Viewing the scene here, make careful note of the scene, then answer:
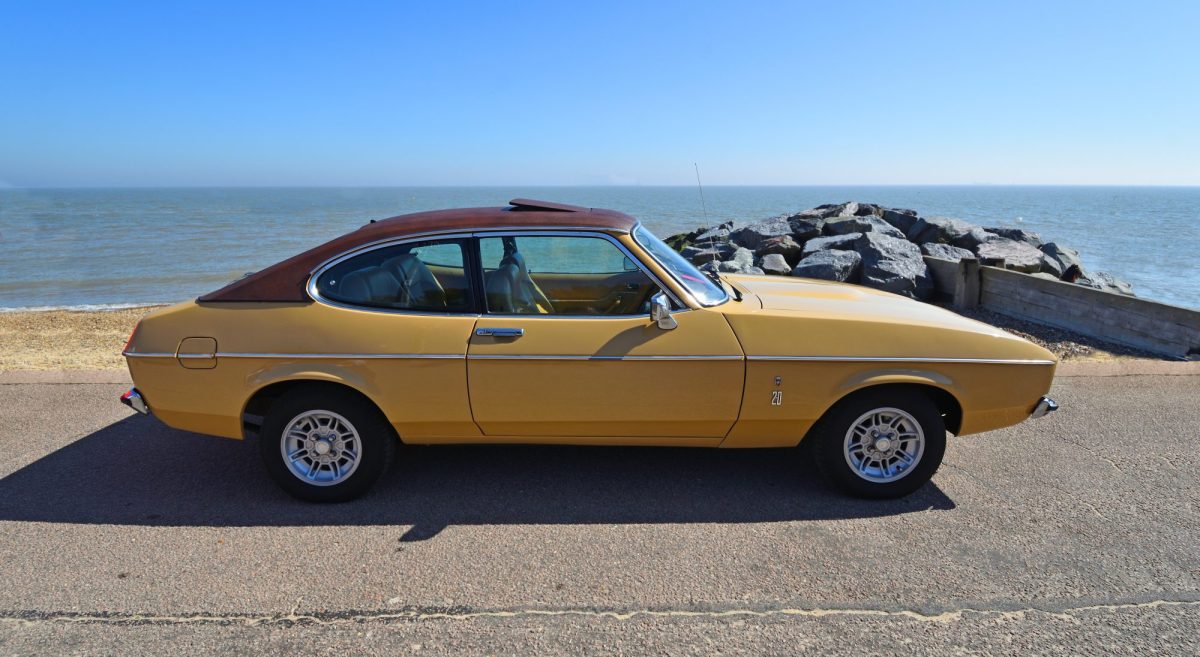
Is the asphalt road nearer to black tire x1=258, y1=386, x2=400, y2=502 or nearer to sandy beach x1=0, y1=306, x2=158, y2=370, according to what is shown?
black tire x1=258, y1=386, x2=400, y2=502

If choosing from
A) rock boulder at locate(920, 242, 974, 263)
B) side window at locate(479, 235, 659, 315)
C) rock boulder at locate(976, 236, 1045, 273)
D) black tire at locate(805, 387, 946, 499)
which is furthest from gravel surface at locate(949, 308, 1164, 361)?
side window at locate(479, 235, 659, 315)

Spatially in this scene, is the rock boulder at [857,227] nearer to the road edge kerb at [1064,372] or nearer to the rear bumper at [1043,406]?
the road edge kerb at [1064,372]

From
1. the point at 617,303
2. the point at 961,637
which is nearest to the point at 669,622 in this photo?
the point at 961,637

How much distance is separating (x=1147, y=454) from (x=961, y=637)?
2.77 m

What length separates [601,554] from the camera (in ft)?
11.2

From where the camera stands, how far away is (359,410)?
12.5ft

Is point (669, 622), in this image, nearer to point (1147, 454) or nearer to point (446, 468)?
point (446, 468)

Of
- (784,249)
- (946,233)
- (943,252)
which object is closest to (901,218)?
(946,233)

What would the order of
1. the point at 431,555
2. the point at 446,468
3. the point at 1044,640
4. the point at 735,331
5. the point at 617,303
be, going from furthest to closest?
the point at 446,468 < the point at 617,303 < the point at 735,331 < the point at 431,555 < the point at 1044,640

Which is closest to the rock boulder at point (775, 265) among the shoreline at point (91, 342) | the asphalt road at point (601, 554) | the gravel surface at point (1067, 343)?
the shoreline at point (91, 342)

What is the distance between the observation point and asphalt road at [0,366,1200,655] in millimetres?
2842

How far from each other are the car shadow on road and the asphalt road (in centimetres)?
2

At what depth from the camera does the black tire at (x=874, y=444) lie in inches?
150

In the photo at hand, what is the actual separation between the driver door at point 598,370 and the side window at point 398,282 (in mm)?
174
